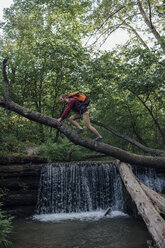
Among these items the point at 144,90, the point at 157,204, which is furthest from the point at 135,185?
the point at 144,90

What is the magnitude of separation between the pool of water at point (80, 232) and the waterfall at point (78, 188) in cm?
93

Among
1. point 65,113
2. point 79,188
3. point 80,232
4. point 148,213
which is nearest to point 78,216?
point 79,188

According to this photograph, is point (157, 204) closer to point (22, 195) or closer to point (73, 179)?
point (73, 179)

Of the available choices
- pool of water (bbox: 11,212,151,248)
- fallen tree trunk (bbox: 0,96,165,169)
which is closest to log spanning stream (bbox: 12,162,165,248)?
pool of water (bbox: 11,212,151,248)

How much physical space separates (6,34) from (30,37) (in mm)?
6553

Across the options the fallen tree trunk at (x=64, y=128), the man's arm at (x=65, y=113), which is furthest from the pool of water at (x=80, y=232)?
the man's arm at (x=65, y=113)

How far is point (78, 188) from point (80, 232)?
3.55 metres

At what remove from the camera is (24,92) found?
15141mm

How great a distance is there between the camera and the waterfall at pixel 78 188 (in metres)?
9.80

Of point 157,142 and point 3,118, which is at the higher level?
point 3,118

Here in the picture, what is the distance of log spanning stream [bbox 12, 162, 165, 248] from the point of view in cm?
625

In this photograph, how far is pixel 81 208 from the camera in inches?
384

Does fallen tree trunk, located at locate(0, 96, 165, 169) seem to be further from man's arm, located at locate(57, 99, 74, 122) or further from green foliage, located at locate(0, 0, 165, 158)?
green foliage, located at locate(0, 0, 165, 158)

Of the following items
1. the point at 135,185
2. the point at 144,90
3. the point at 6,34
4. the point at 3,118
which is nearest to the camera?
the point at 135,185
